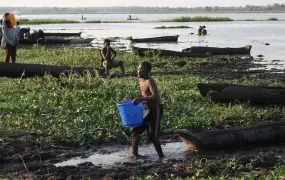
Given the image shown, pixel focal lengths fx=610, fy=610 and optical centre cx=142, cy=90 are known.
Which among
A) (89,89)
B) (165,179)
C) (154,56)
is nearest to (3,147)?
(165,179)

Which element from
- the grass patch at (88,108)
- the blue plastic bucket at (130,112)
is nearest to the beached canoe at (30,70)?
the grass patch at (88,108)

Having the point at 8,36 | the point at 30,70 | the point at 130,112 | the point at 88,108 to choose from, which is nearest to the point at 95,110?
the point at 88,108

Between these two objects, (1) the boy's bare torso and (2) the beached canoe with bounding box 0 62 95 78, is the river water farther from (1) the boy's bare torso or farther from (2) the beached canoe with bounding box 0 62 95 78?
(1) the boy's bare torso

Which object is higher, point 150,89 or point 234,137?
point 150,89

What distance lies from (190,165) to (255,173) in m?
0.81

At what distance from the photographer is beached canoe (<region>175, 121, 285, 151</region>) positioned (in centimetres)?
849

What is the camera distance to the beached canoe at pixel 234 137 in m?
8.49

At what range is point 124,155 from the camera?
8.59m

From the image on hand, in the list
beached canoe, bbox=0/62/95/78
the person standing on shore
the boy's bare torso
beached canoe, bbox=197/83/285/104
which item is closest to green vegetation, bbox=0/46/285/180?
beached canoe, bbox=197/83/285/104

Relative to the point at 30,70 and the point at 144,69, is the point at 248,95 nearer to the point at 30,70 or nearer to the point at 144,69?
the point at 144,69

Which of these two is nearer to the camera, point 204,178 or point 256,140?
point 204,178

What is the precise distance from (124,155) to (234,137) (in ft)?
5.24

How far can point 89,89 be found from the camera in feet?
44.1

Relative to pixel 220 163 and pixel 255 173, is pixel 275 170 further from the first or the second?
pixel 220 163
